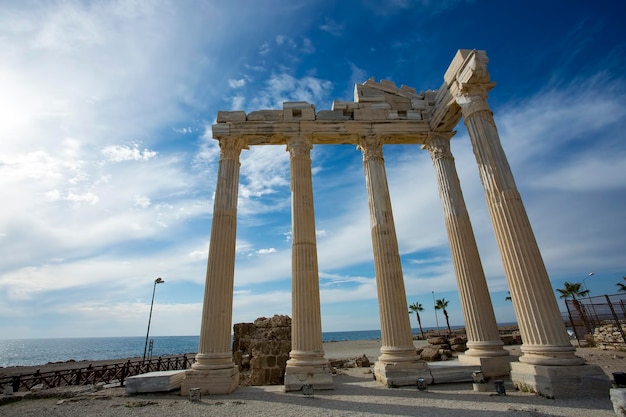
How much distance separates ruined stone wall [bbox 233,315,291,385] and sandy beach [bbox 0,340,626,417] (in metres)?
4.84

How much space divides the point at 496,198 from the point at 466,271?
12.6ft

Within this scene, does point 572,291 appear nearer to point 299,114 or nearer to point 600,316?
point 600,316

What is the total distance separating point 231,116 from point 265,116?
1740 millimetres

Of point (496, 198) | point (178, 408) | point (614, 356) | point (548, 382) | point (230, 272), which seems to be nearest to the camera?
point (548, 382)

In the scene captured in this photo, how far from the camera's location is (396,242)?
13.8 metres

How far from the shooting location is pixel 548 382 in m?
8.42

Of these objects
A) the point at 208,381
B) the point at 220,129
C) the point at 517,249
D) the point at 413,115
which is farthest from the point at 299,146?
the point at 208,381

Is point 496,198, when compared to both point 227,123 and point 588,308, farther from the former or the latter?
point 588,308

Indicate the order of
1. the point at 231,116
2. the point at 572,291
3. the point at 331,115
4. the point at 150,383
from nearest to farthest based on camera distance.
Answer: the point at 150,383, the point at 231,116, the point at 331,115, the point at 572,291

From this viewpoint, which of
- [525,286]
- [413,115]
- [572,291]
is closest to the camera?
[525,286]

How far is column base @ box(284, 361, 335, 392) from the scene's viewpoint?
11195mm

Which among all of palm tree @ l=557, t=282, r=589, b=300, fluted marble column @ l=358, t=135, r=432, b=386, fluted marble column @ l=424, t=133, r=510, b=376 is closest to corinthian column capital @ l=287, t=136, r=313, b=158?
fluted marble column @ l=358, t=135, r=432, b=386

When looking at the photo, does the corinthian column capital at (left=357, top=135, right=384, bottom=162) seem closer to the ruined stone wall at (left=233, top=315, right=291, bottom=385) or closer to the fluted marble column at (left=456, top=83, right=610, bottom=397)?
the fluted marble column at (left=456, top=83, right=610, bottom=397)

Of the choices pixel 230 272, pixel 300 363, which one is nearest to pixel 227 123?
pixel 230 272
